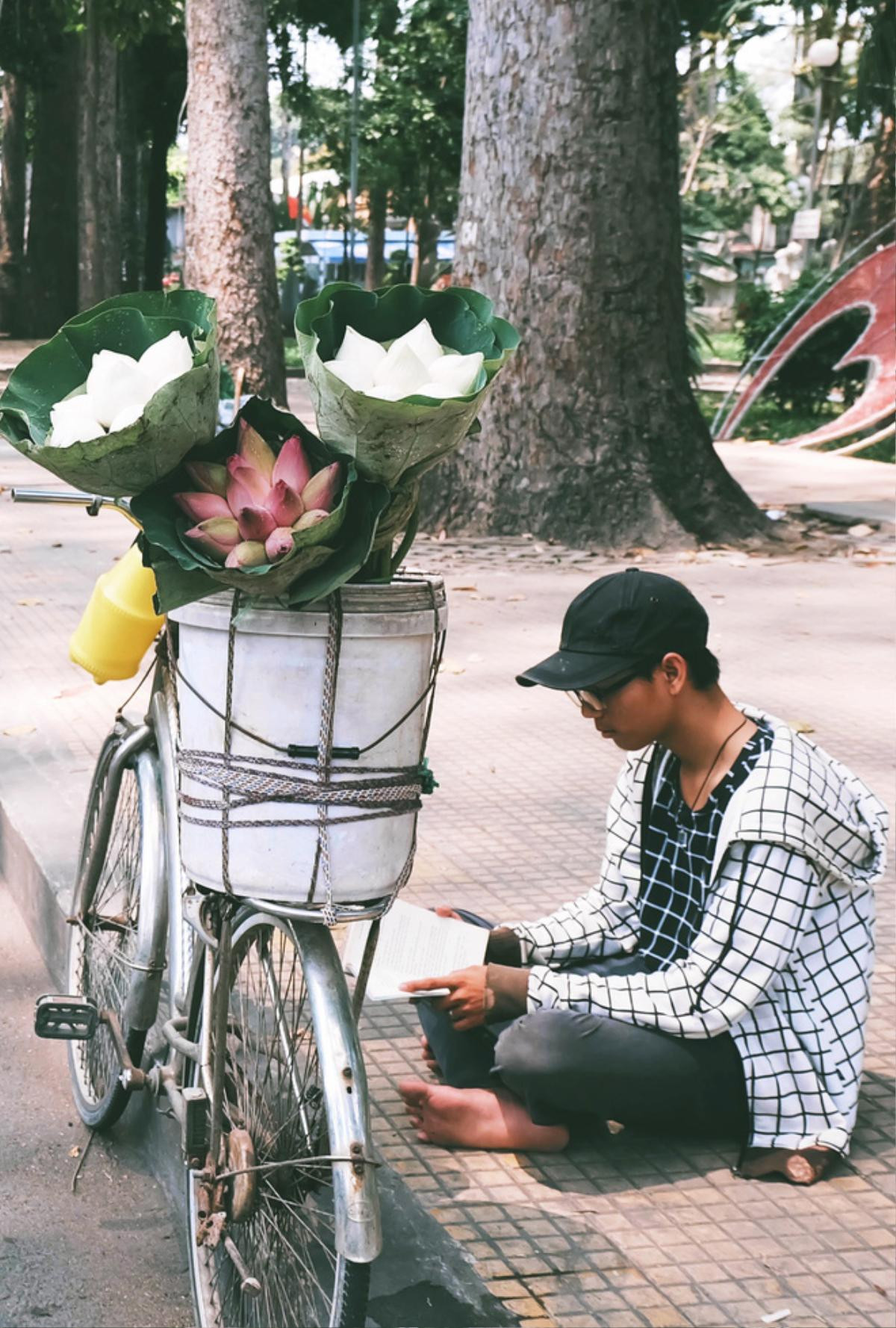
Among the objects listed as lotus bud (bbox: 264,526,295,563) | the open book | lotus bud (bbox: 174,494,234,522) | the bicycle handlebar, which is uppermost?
lotus bud (bbox: 174,494,234,522)

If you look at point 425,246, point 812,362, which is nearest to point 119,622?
point 812,362

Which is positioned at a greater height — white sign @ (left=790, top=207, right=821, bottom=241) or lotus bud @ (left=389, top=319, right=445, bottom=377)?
lotus bud @ (left=389, top=319, right=445, bottom=377)

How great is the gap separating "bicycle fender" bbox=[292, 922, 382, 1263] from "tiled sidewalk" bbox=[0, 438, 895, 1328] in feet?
1.45

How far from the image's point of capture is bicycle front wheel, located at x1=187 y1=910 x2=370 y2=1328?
245 cm

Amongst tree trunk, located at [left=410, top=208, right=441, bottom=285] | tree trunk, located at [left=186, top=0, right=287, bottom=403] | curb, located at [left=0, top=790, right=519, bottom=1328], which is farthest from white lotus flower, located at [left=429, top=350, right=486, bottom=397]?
tree trunk, located at [left=410, top=208, right=441, bottom=285]

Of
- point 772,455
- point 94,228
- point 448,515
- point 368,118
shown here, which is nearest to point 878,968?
point 448,515

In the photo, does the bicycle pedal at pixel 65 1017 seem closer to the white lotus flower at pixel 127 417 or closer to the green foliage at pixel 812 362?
the white lotus flower at pixel 127 417

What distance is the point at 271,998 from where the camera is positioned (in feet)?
8.59

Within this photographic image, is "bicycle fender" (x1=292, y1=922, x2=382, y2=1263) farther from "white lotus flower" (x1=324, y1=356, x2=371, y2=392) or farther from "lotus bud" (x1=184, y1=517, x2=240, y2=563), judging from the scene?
"white lotus flower" (x1=324, y1=356, x2=371, y2=392)

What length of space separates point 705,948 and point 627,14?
7.70 metres

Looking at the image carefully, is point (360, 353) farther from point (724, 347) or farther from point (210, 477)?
point (724, 347)

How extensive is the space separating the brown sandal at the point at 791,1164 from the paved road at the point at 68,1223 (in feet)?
3.27

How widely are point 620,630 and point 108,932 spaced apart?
54.3 inches

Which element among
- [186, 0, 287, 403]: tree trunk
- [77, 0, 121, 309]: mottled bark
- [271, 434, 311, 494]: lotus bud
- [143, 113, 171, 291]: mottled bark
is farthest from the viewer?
[143, 113, 171, 291]: mottled bark
